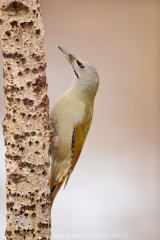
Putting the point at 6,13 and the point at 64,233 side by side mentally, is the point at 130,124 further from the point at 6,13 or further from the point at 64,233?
the point at 6,13

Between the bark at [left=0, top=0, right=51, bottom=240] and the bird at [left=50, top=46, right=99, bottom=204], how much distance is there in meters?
0.16

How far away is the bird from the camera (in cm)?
96

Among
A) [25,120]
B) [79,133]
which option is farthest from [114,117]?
[25,120]

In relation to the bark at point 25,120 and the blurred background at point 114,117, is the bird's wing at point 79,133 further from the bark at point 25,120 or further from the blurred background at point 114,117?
the blurred background at point 114,117

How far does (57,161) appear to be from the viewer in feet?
3.34

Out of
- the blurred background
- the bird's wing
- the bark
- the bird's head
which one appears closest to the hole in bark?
the bark

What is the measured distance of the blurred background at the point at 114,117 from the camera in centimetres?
158

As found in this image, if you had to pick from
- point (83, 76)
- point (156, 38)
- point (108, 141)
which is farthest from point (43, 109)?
point (156, 38)

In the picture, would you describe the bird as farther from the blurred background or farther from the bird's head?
the blurred background

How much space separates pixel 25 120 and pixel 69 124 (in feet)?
0.79

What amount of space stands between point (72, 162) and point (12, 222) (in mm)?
260

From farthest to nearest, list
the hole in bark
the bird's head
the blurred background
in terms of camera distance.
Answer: the blurred background
the bird's head
the hole in bark

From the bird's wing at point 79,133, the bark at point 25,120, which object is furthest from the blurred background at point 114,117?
the bark at point 25,120

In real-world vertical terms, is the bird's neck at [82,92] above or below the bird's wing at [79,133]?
above
